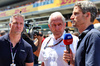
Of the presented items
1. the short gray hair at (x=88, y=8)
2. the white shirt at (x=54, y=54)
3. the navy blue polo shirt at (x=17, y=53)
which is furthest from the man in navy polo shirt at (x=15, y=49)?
the short gray hair at (x=88, y=8)

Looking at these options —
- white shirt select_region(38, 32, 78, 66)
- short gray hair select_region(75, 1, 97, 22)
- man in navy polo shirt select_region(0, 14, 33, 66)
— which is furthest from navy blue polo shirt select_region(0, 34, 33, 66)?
short gray hair select_region(75, 1, 97, 22)

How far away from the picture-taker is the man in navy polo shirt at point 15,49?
1666mm

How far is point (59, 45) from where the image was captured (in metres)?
1.68

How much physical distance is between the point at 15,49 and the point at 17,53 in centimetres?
8

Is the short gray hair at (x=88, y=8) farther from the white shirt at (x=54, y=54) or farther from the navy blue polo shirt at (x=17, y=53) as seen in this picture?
the navy blue polo shirt at (x=17, y=53)

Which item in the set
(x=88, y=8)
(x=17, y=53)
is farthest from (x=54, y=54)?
(x=88, y=8)

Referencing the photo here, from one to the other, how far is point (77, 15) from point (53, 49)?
65 centimetres

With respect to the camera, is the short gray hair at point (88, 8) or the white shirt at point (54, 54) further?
the white shirt at point (54, 54)

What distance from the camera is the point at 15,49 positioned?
1766 millimetres

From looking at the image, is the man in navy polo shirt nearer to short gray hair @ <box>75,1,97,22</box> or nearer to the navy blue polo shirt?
the navy blue polo shirt

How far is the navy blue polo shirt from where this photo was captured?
165 centimetres

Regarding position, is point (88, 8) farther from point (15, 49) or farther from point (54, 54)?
point (15, 49)

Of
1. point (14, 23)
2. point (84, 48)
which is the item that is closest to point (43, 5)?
point (14, 23)

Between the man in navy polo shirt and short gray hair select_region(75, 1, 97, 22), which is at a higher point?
short gray hair select_region(75, 1, 97, 22)
